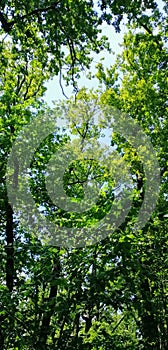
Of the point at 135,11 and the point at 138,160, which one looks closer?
the point at 135,11

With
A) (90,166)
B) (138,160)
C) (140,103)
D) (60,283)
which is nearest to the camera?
(60,283)

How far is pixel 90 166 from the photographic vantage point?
42.3 feet

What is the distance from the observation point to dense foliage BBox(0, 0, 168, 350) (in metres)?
4.12

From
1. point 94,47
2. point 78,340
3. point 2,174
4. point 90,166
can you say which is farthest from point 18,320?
point 90,166

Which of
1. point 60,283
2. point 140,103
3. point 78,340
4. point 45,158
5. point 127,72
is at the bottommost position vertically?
point 78,340

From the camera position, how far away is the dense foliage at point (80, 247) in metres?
4.12

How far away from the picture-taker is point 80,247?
505 centimetres

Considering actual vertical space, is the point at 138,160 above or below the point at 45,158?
above

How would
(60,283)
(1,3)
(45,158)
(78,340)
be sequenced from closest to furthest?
(60,283), (78,340), (1,3), (45,158)

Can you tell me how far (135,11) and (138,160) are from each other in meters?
7.78

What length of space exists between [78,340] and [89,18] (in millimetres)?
6246

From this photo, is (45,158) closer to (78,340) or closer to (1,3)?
(1,3)

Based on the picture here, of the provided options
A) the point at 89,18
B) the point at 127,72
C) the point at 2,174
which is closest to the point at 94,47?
the point at 89,18

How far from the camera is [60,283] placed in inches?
150
